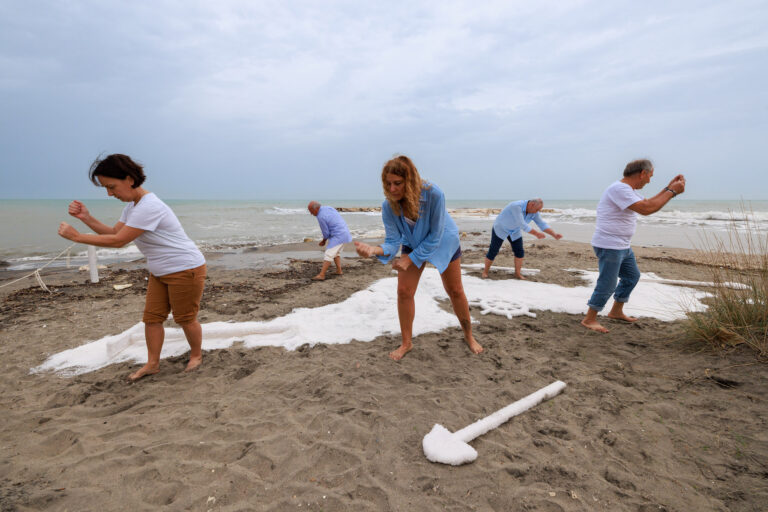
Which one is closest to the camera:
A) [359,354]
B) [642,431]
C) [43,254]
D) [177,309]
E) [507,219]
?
[642,431]

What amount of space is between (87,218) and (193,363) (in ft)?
5.09

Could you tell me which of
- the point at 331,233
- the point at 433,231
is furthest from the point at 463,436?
the point at 331,233

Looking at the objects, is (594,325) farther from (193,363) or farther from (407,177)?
(193,363)

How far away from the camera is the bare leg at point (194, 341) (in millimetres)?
3301

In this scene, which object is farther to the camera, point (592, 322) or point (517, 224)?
point (517, 224)

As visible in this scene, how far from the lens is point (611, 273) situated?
13.0 ft

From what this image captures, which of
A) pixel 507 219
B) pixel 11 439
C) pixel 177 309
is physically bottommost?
pixel 11 439

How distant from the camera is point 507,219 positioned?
665 centimetres

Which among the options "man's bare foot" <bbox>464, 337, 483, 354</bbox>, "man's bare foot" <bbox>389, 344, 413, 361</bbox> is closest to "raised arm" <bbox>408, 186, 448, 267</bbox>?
"man's bare foot" <bbox>389, 344, 413, 361</bbox>

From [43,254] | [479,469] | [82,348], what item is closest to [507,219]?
[479,469]

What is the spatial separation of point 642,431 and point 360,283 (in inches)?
197

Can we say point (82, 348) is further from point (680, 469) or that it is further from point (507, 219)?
point (507, 219)

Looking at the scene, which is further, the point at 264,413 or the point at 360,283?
the point at 360,283

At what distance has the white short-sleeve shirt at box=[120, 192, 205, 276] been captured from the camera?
8.96ft
